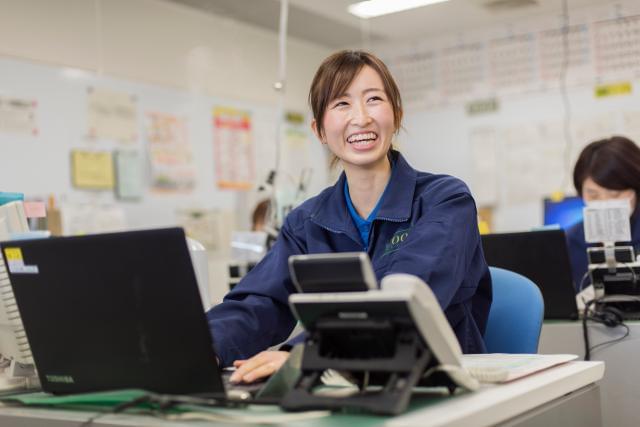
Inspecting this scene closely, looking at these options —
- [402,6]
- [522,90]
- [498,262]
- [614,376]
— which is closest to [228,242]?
[402,6]

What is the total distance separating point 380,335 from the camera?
3.44ft

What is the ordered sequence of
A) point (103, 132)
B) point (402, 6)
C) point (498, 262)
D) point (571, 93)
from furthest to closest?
point (571, 93), point (402, 6), point (103, 132), point (498, 262)

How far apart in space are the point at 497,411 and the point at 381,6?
3.28 meters

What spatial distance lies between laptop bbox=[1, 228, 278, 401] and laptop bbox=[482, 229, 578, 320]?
4.95 feet

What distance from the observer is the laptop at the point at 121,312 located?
1065 mm

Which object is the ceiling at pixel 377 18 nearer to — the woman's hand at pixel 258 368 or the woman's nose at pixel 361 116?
the woman's nose at pixel 361 116

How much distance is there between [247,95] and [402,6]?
40.0 inches

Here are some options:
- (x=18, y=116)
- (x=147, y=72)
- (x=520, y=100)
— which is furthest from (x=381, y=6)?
(x=18, y=116)

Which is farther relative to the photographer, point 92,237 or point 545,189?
point 545,189

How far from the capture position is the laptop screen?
1.07 metres

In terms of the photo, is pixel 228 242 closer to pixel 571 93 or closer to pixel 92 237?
pixel 571 93

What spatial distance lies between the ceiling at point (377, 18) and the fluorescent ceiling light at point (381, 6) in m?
0.07

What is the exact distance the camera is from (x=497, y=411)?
1081 millimetres

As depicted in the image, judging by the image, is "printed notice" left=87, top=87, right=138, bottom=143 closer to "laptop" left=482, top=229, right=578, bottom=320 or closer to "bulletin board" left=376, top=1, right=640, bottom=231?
"bulletin board" left=376, top=1, right=640, bottom=231
